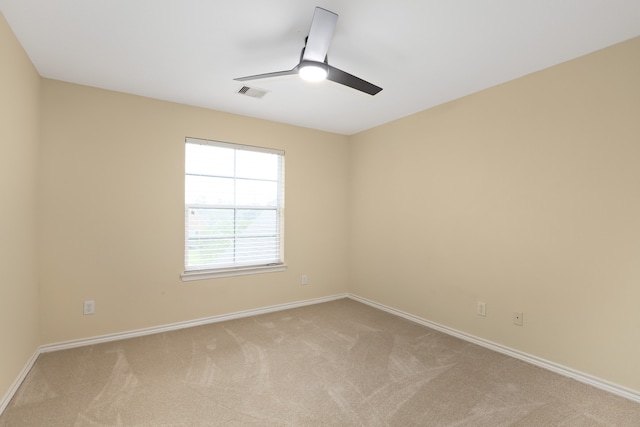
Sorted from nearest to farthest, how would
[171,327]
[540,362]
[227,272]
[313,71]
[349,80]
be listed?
1. [313,71]
2. [349,80]
3. [540,362]
4. [171,327]
5. [227,272]

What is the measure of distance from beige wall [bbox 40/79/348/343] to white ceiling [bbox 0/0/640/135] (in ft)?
1.10

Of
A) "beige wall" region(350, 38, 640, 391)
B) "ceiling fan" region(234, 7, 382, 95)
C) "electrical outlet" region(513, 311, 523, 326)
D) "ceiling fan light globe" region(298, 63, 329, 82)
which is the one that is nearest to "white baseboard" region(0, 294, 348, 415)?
"beige wall" region(350, 38, 640, 391)

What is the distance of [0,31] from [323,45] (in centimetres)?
193

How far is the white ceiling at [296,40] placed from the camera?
1.86 metres

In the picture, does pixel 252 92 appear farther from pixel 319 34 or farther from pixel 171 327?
pixel 171 327

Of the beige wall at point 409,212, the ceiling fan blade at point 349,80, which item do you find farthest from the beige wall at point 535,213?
the ceiling fan blade at point 349,80

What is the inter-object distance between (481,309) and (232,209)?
2864 millimetres

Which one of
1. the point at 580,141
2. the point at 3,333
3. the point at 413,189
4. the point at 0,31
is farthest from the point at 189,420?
the point at 580,141

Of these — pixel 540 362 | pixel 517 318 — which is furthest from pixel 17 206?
pixel 540 362

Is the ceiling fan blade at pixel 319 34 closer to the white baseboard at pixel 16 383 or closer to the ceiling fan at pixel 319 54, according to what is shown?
the ceiling fan at pixel 319 54

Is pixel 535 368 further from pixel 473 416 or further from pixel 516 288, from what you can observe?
pixel 473 416

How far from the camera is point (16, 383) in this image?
85.9 inches

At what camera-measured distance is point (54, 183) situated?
9.30ft

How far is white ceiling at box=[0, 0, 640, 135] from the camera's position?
1.86 m
